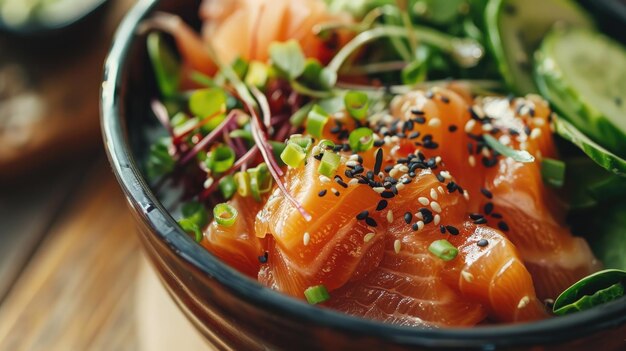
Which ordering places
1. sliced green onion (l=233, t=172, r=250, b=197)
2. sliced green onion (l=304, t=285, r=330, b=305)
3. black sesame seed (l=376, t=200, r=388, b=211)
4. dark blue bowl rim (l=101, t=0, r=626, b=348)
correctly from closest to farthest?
1. dark blue bowl rim (l=101, t=0, r=626, b=348)
2. sliced green onion (l=304, t=285, r=330, b=305)
3. black sesame seed (l=376, t=200, r=388, b=211)
4. sliced green onion (l=233, t=172, r=250, b=197)

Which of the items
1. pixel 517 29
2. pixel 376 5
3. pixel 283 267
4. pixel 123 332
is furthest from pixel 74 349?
pixel 517 29

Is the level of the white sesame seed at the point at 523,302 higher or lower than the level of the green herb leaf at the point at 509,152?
lower

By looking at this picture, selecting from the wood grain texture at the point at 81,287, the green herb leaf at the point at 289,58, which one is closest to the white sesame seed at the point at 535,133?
the green herb leaf at the point at 289,58

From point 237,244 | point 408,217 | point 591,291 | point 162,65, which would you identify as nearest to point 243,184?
point 237,244

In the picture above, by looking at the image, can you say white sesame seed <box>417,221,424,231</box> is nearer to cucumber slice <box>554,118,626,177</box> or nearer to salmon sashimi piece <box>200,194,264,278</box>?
salmon sashimi piece <box>200,194,264,278</box>

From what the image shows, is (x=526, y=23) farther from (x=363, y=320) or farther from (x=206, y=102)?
(x=363, y=320)

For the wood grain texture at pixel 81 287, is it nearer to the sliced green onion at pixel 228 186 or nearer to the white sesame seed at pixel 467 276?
the sliced green onion at pixel 228 186

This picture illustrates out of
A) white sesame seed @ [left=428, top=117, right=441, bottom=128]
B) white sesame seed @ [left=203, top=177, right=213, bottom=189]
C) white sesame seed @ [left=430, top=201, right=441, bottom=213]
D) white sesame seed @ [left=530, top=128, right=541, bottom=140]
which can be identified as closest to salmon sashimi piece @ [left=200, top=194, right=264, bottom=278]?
white sesame seed @ [left=203, top=177, right=213, bottom=189]
